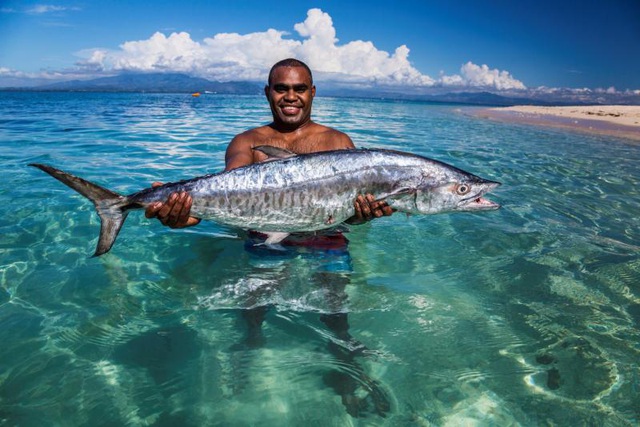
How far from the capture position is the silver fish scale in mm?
3453

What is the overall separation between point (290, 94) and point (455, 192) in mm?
2010

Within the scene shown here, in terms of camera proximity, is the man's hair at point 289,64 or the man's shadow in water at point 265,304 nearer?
the man's shadow in water at point 265,304

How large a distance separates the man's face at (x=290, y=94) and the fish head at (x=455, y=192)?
5.38ft

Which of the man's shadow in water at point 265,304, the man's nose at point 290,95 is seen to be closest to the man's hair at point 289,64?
the man's nose at point 290,95

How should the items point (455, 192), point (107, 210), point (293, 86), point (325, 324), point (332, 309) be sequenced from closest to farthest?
point (107, 210) < point (455, 192) < point (325, 324) < point (332, 309) < point (293, 86)

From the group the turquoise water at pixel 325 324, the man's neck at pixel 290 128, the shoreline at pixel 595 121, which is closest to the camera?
the turquoise water at pixel 325 324

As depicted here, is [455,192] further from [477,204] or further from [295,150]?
[295,150]

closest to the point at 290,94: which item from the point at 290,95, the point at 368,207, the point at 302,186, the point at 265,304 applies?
the point at 290,95

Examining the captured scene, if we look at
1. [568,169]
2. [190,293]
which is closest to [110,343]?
[190,293]

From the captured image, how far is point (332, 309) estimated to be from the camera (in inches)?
152

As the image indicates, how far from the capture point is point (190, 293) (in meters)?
4.25

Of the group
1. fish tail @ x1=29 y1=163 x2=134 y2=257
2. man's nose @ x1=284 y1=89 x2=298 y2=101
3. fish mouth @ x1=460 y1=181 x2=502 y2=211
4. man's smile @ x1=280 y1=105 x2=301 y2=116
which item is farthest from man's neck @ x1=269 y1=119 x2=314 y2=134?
fish mouth @ x1=460 y1=181 x2=502 y2=211

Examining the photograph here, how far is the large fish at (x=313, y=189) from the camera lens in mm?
3449

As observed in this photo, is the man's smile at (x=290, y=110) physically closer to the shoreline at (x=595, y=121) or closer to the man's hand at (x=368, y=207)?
the man's hand at (x=368, y=207)
